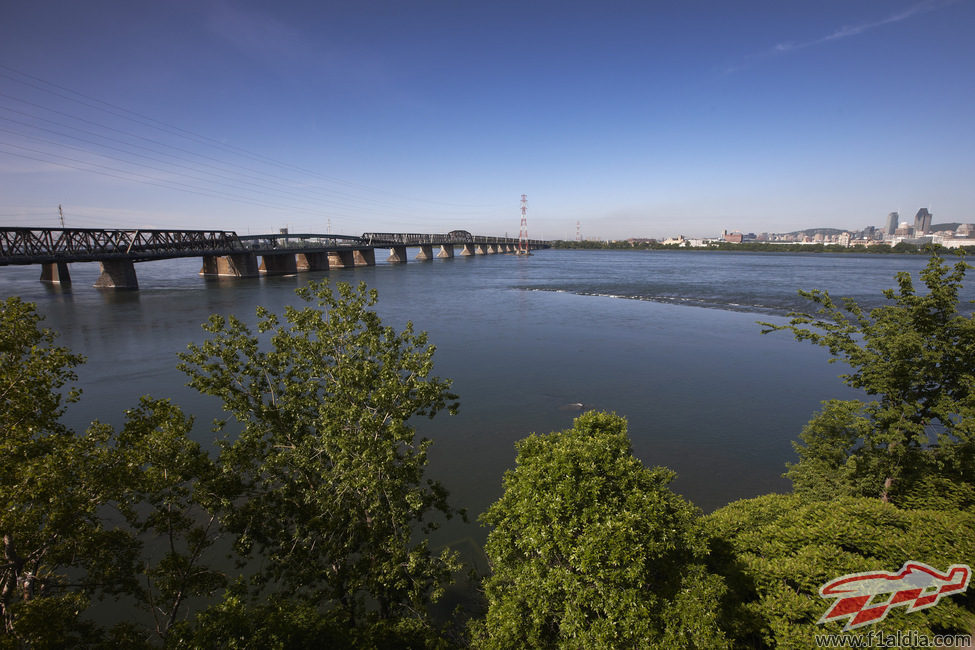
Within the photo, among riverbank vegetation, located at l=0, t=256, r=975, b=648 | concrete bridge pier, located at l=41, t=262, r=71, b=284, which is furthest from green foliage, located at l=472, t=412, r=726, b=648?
concrete bridge pier, located at l=41, t=262, r=71, b=284

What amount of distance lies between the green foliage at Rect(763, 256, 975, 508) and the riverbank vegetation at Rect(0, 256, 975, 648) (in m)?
0.08

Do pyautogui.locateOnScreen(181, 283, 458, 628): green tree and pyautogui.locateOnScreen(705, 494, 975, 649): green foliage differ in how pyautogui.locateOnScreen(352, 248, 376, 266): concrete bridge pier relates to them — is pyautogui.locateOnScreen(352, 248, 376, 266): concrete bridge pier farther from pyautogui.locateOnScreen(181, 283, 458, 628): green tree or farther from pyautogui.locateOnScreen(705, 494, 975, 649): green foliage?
pyautogui.locateOnScreen(705, 494, 975, 649): green foliage

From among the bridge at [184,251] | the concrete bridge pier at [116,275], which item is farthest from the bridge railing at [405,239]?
the concrete bridge pier at [116,275]

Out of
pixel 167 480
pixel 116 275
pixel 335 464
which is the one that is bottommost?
pixel 335 464

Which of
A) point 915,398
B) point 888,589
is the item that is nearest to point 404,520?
point 888,589

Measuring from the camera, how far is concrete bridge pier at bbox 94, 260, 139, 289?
70000mm

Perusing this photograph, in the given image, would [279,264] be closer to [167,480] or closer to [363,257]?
[363,257]

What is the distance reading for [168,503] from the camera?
8969mm

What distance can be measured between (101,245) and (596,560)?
8753cm

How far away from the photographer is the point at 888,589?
8789 mm

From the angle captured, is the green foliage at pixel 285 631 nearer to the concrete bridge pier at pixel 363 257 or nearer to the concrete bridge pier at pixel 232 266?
the concrete bridge pier at pixel 232 266

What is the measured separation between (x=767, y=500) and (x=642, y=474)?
7.80 m

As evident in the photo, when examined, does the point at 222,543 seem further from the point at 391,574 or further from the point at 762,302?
the point at 762,302

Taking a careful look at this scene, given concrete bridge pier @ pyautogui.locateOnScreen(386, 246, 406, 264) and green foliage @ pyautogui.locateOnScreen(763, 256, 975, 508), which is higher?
concrete bridge pier @ pyautogui.locateOnScreen(386, 246, 406, 264)
